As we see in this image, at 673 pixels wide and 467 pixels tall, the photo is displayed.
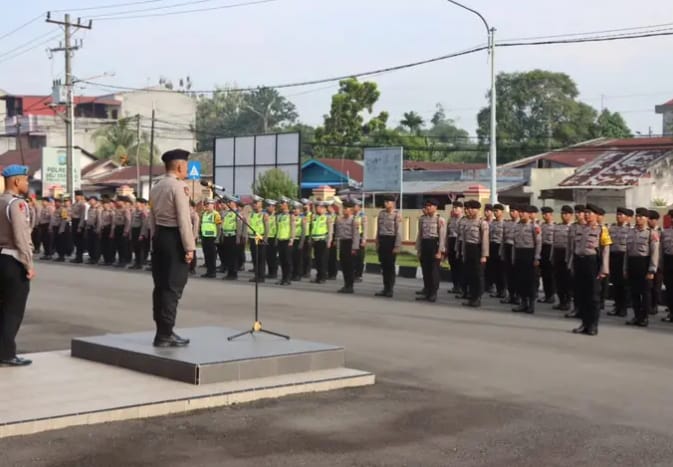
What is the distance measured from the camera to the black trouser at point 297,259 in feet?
72.6

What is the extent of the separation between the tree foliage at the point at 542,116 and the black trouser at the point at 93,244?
44.6 meters

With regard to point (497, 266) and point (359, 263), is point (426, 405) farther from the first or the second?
point (359, 263)

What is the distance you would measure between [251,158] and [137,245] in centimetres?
1601

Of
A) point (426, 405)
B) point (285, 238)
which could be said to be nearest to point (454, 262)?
point (285, 238)

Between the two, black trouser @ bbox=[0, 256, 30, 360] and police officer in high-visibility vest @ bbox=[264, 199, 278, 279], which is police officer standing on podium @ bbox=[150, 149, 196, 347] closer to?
black trouser @ bbox=[0, 256, 30, 360]

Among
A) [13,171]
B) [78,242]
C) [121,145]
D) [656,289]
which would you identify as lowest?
[656,289]

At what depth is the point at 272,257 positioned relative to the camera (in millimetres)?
22844

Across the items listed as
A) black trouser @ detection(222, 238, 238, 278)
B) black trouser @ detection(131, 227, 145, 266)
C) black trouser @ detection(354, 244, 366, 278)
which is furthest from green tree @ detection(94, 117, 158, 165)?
black trouser @ detection(354, 244, 366, 278)

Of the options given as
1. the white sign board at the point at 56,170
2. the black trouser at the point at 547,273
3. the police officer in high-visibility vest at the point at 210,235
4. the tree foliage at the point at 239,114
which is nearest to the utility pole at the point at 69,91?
the white sign board at the point at 56,170

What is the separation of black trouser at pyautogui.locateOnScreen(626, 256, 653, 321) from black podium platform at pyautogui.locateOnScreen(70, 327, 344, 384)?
Result: 6815mm

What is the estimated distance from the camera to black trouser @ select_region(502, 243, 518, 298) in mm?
17234

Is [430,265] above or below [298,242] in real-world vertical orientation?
below

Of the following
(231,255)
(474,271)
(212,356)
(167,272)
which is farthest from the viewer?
(231,255)

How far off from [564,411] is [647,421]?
2.16 feet
